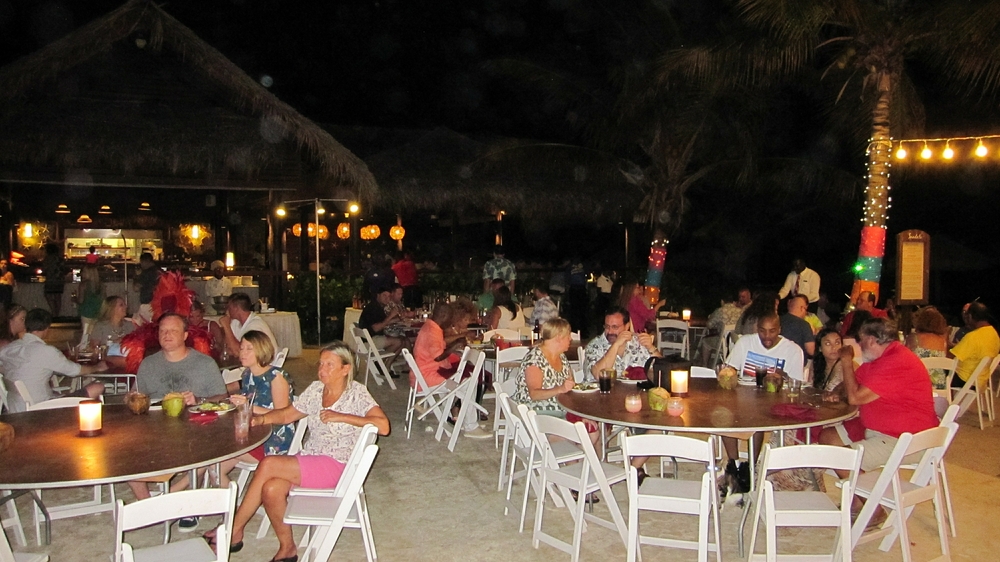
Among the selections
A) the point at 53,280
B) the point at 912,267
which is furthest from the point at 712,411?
the point at 53,280

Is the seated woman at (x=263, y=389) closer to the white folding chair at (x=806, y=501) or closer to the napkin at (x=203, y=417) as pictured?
the napkin at (x=203, y=417)

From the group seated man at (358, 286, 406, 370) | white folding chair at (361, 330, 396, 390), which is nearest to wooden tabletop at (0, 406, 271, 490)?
white folding chair at (361, 330, 396, 390)

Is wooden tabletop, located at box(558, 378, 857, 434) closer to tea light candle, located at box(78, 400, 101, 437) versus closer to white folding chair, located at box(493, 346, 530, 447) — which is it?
white folding chair, located at box(493, 346, 530, 447)

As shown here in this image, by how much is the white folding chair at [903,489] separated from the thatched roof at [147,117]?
363 inches

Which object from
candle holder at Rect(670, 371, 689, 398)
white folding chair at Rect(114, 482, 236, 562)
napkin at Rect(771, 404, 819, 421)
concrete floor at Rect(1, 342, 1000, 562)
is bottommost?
concrete floor at Rect(1, 342, 1000, 562)

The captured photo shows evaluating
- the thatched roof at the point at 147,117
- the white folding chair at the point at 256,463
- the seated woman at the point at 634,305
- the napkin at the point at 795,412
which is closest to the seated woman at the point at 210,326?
the white folding chair at the point at 256,463

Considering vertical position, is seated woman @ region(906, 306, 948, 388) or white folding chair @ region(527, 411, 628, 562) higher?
seated woman @ region(906, 306, 948, 388)

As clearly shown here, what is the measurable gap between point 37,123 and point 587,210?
952cm

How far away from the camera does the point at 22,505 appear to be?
5.27m

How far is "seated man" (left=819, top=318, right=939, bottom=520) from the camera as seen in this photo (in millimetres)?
4610

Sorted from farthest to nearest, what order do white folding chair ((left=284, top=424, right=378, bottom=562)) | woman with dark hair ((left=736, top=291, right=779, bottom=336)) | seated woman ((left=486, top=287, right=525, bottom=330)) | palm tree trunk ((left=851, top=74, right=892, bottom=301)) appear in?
palm tree trunk ((left=851, top=74, right=892, bottom=301))
seated woman ((left=486, top=287, right=525, bottom=330))
woman with dark hair ((left=736, top=291, right=779, bottom=336))
white folding chair ((left=284, top=424, right=378, bottom=562))

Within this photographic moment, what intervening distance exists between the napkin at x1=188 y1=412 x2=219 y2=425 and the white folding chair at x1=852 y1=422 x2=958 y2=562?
3169 millimetres

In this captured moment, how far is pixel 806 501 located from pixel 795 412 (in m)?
0.53

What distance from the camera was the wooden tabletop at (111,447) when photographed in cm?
332
